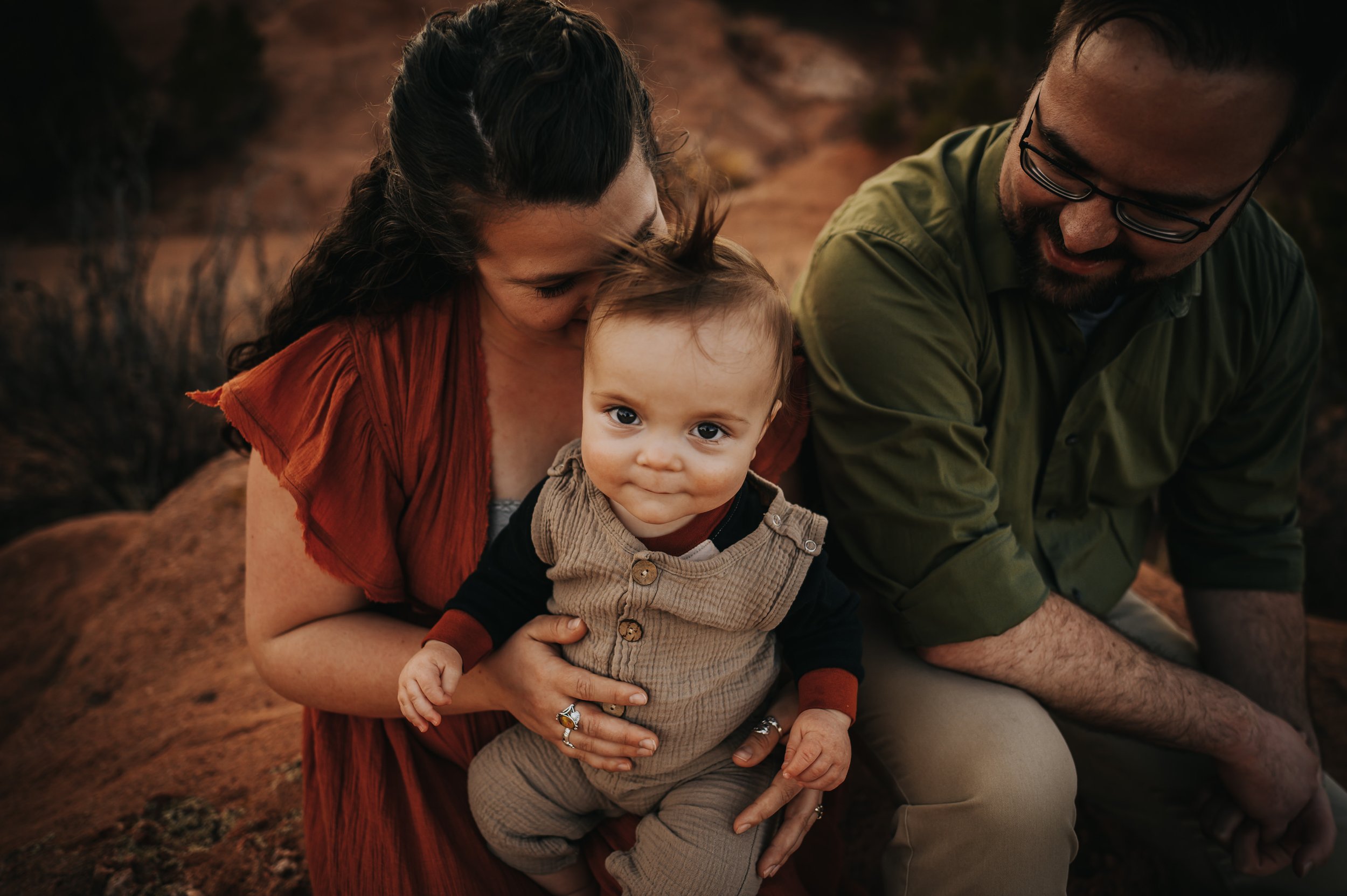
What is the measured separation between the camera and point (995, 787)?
1.64 metres

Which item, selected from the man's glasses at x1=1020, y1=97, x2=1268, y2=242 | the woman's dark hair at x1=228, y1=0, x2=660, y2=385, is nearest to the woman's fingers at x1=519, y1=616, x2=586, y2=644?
the woman's dark hair at x1=228, y1=0, x2=660, y2=385

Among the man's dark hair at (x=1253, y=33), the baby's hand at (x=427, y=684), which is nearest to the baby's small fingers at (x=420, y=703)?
the baby's hand at (x=427, y=684)

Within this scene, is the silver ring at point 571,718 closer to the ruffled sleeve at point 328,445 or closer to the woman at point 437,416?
the woman at point 437,416

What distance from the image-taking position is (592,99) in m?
1.53

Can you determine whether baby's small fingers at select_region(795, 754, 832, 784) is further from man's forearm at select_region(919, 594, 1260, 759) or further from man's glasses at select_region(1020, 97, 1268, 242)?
man's glasses at select_region(1020, 97, 1268, 242)

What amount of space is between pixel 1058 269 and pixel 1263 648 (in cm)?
122

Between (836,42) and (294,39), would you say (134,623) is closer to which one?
(294,39)

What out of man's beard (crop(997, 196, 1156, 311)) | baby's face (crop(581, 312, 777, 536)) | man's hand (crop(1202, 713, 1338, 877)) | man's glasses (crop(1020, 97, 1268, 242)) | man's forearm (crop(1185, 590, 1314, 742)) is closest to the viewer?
baby's face (crop(581, 312, 777, 536))

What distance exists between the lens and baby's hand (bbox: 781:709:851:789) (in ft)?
4.77

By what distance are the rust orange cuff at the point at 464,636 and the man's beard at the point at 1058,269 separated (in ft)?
4.46

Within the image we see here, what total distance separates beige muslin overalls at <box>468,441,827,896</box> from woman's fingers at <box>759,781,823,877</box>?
0.09 feet

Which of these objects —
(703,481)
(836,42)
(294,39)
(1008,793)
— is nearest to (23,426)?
(703,481)

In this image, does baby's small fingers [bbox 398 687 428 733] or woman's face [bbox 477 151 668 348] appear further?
woman's face [bbox 477 151 668 348]

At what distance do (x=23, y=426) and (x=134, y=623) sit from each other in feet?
7.43
